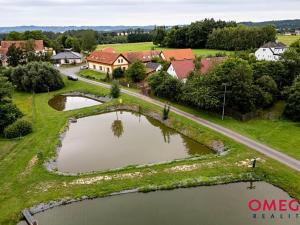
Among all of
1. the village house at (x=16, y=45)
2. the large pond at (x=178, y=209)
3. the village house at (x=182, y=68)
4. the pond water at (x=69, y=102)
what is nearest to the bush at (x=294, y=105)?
the village house at (x=182, y=68)

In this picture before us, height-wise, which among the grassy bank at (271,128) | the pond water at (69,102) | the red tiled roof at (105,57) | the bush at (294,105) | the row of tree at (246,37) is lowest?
the pond water at (69,102)

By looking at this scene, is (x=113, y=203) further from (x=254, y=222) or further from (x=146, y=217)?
(x=254, y=222)

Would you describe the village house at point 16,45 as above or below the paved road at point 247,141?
above

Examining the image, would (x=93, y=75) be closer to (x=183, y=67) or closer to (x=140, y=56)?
(x=140, y=56)

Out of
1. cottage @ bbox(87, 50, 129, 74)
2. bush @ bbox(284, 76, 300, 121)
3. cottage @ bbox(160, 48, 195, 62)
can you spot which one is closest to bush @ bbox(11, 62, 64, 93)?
cottage @ bbox(87, 50, 129, 74)

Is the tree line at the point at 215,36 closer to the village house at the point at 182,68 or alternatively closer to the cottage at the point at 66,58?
the cottage at the point at 66,58

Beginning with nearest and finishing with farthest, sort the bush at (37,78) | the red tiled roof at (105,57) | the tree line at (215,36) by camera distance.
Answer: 1. the bush at (37,78)
2. the red tiled roof at (105,57)
3. the tree line at (215,36)
